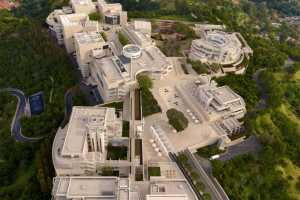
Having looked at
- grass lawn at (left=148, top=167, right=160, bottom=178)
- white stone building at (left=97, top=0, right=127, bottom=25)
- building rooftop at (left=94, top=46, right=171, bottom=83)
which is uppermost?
white stone building at (left=97, top=0, right=127, bottom=25)

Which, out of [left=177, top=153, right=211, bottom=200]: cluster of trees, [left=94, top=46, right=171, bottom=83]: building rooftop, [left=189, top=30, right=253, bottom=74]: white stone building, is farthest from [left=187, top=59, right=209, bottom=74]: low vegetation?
[left=177, top=153, right=211, bottom=200]: cluster of trees

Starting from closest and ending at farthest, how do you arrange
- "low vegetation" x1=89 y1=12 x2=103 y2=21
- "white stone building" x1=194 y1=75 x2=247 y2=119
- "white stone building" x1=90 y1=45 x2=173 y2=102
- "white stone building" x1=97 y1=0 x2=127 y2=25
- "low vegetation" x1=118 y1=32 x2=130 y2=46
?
"white stone building" x1=194 y1=75 x2=247 y2=119 → "white stone building" x1=90 y1=45 x2=173 y2=102 → "low vegetation" x1=118 y1=32 x2=130 y2=46 → "white stone building" x1=97 y1=0 x2=127 y2=25 → "low vegetation" x1=89 y1=12 x2=103 y2=21

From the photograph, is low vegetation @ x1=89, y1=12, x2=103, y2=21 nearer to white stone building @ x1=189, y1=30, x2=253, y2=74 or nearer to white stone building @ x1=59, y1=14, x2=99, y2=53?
white stone building @ x1=59, y1=14, x2=99, y2=53

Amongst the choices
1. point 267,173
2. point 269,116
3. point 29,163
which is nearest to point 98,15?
point 29,163

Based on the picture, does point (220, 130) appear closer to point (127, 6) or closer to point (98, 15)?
point (98, 15)

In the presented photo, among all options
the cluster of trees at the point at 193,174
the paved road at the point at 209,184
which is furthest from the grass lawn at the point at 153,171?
the paved road at the point at 209,184

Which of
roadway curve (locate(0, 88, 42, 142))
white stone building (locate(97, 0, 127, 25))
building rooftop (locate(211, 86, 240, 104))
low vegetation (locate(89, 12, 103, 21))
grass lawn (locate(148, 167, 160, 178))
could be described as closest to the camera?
grass lawn (locate(148, 167, 160, 178))
